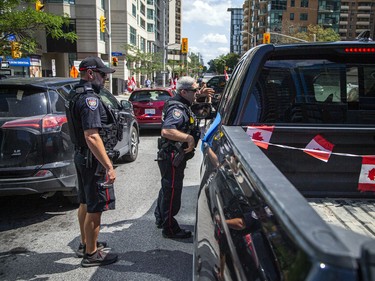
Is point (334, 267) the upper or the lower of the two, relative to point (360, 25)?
lower

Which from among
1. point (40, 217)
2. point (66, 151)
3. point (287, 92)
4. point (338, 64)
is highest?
point (338, 64)

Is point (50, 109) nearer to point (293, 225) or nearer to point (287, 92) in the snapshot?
point (287, 92)

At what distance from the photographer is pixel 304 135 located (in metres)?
2.79

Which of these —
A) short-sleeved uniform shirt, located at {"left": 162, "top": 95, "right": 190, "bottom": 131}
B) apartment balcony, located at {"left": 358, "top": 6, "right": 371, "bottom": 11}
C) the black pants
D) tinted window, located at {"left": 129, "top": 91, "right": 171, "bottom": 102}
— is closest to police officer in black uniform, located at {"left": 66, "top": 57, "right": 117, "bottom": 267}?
short-sleeved uniform shirt, located at {"left": 162, "top": 95, "right": 190, "bottom": 131}

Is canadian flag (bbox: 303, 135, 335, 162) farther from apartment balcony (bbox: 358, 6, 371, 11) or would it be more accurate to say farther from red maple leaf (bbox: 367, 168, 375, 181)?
apartment balcony (bbox: 358, 6, 371, 11)

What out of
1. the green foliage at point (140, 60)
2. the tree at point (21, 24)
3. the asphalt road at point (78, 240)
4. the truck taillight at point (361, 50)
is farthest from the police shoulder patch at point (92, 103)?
the green foliage at point (140, 60)

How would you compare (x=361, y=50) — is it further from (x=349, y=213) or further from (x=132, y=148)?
(x=132, y=148)

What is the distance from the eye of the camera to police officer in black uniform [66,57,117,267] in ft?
10.3

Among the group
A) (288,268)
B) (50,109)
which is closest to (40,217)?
(50,109)

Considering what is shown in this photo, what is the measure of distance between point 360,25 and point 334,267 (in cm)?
14121

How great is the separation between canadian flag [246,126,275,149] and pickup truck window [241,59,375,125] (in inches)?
4.9

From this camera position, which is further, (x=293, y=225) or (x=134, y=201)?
(x=134, y=201)

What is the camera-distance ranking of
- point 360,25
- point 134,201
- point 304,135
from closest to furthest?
point 304,135 → point 134,201 → point 360,25

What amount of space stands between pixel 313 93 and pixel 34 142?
3019 millimetres
